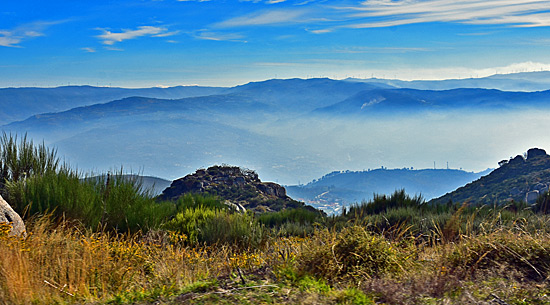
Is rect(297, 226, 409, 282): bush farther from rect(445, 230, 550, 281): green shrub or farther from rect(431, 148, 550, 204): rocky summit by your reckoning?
rect(431, 148, 550, 204): rocky summit

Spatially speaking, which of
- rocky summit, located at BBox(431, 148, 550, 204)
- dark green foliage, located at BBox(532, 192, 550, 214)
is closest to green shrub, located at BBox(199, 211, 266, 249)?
dark green foliage, located at BBox(532, 192, 550, 214)

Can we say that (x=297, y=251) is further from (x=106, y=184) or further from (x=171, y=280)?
(x=106, y=184)

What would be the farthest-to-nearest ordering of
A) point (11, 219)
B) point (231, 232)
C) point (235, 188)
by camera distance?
point (235, 188)
point (231, 232)
point (11, 219)

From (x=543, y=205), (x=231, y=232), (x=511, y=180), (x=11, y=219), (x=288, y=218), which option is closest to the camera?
(x=11, y=219)

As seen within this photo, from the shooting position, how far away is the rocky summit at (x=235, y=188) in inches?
1049

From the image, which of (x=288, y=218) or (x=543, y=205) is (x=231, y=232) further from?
(x=543, y=205)

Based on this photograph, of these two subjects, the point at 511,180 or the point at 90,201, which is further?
the point at 511,180

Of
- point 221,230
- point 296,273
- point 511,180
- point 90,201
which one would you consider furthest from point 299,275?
point 511,180

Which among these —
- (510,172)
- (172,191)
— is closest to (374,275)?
→ (172,191)

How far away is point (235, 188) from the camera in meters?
29.8

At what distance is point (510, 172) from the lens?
141 ft

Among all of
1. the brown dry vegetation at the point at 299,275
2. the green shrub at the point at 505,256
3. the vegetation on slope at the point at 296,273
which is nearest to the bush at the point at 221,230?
the vegetation on slope at the point at 296,273

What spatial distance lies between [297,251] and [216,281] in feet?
4.66

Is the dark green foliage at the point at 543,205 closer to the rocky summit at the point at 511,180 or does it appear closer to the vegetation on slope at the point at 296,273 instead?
the vegetation on slope at the point at 296,273
